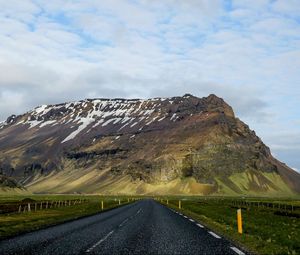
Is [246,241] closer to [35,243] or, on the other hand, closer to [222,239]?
[222,239]

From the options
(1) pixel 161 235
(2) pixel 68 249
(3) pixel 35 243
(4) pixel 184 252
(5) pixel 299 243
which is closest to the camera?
(4) pixel 184 252

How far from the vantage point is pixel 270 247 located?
17.4 meters

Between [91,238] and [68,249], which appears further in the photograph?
[91,238]

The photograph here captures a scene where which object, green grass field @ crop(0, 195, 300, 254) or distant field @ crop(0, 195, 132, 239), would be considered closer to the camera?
green grass field @ crop(0, 195, 300, 254)

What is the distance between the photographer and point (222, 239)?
19984 millimetres

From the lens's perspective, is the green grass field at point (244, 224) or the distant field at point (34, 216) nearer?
the green grass field at point (244, 224)

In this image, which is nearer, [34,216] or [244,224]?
[244,224]

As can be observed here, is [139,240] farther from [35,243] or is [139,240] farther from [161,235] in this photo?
[35,243]

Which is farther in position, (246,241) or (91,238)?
(91,238)

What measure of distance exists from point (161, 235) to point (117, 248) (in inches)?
217

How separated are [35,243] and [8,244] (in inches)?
45.5

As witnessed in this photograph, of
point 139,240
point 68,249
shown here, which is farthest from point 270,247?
point 68,249

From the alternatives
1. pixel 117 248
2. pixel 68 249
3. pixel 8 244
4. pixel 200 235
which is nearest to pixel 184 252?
pixel 117 248

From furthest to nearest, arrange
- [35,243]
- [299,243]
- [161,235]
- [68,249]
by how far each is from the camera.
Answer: [161,235] → [299,243] → [35,243] → [68,249]
